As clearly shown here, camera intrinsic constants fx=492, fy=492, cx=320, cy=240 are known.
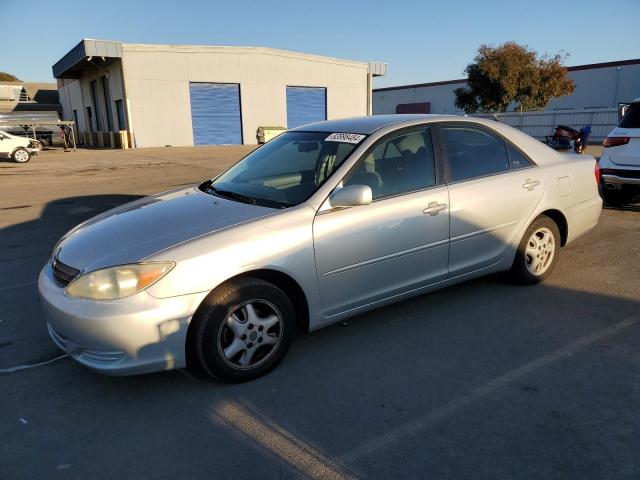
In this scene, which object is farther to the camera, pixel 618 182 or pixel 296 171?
pixel 618 182

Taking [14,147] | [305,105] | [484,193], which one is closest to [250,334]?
[484,193]

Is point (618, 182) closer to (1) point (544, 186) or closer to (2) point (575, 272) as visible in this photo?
(2) point (575, 272)

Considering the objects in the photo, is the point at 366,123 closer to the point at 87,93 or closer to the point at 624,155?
the point at 624,155

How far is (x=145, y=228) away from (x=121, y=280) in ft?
1.75

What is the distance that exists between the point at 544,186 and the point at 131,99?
1225 inches

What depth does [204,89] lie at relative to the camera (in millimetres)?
33062

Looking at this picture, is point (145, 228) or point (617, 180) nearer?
point (145, 228)

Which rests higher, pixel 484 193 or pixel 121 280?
pixel 484 193

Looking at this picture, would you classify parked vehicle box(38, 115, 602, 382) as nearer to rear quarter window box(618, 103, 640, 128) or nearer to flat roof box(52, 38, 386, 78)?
rear quarter window box(618, 103, 640, 128)

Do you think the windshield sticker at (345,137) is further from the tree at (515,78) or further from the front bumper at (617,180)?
the tree at (515,78)

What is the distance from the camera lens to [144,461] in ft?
7.93

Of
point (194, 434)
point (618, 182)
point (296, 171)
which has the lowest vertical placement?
point (194, 434)

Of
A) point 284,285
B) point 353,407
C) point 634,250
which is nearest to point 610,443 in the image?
point 353,407

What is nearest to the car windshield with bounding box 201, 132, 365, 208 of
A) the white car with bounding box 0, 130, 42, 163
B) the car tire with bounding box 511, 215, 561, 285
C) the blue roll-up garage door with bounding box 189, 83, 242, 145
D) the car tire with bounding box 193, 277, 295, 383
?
the car tire with bounding box 193, 277, 295, 383
